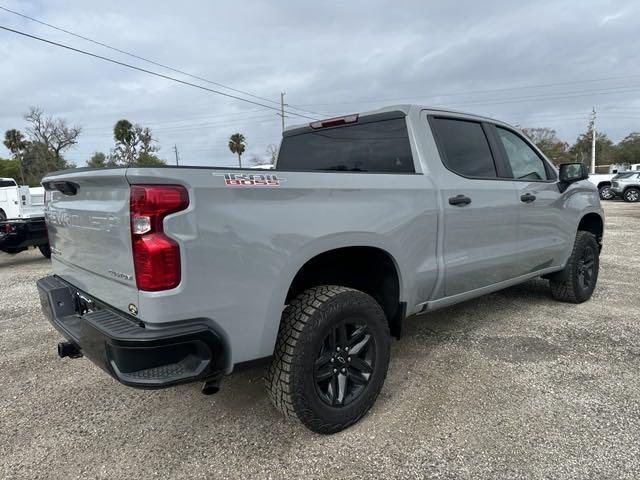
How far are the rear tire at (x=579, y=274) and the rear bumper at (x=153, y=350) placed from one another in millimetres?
3972

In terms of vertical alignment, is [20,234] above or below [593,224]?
below

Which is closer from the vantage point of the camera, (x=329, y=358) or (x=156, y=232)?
(x=156, y=232)

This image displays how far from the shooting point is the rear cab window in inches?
125

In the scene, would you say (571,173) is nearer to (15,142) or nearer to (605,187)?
(605,187)

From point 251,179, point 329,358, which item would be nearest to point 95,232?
point 251,179

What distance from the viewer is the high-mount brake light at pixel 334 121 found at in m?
3.45

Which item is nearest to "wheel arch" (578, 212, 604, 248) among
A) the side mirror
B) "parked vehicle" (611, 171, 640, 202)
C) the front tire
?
the side mirror

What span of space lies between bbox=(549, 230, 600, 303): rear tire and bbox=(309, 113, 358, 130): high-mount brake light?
9.22 ft

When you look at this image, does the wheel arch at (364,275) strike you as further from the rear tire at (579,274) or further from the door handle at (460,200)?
the rear tire at (579,274)

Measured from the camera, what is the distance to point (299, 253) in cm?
226

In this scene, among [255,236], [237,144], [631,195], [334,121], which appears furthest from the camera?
[237,144]

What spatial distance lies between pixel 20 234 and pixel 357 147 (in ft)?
23.6

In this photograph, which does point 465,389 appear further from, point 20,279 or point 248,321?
point 20,279

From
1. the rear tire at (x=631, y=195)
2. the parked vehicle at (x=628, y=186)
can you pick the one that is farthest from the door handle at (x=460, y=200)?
the rear tire at (x=631, y=195)
